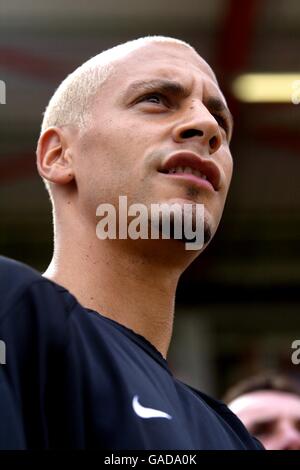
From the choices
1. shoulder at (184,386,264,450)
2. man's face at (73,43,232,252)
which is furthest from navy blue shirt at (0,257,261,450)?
man's face at (73,43,232,252)

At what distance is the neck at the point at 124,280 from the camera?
6.45 feet

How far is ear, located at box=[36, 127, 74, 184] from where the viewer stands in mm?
2105

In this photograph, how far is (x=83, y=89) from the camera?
7.30ft

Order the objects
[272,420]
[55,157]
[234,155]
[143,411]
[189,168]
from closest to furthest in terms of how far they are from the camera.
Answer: [143,411] < [189,168] < [55,157] < [272,420] < [234,155]

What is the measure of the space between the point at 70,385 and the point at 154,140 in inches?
27.6

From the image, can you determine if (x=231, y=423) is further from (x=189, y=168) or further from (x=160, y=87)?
(x=160, y=87)

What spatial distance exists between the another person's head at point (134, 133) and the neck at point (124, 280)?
63 millimetres

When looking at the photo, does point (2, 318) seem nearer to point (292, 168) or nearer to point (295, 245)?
point (292, 168)

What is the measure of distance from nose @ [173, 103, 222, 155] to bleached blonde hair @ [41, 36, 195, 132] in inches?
9.3

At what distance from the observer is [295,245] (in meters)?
11.6

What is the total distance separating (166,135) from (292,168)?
26.6 ft

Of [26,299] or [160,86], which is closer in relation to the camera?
[26,299]

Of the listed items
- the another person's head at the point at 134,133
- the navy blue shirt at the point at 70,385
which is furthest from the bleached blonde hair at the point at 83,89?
the navy blue shirt at the point at 70,385

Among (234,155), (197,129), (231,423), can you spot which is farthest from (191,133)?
(234,155)
